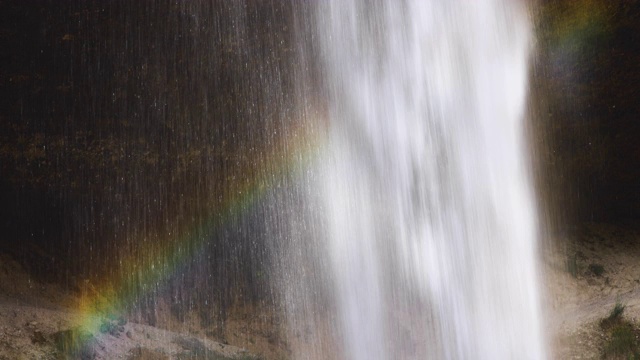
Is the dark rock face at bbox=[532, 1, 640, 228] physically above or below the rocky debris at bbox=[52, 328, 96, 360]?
above

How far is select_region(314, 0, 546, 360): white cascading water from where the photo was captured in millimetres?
11289

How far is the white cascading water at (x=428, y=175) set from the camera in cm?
1129

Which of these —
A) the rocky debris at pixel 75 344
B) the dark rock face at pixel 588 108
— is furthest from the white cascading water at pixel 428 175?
the rocky debris at pixel 75 344

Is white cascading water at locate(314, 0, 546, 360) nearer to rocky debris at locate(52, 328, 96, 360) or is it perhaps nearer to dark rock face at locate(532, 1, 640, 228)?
dark rock face at locate(532, 1, 640, 228)

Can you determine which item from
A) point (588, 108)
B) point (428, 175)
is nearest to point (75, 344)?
point (428, 175)

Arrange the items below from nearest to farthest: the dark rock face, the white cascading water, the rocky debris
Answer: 1. the rocky debris
2. the white cascading water
3. the dark rock face

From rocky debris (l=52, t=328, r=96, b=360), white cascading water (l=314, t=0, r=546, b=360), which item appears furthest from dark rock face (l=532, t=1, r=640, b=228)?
rocky debris (l=52, t=328, r=96, b=360)

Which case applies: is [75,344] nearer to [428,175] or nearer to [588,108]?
[428,175]

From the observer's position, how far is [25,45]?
11344mm

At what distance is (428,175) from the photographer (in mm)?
11391

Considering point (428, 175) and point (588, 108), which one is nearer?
point (428, 175)

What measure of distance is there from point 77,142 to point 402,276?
256 inches

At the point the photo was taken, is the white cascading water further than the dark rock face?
No

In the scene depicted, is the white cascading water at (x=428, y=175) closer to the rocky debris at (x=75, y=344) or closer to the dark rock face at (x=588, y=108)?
the dark rock face at (x=588, y=108)
